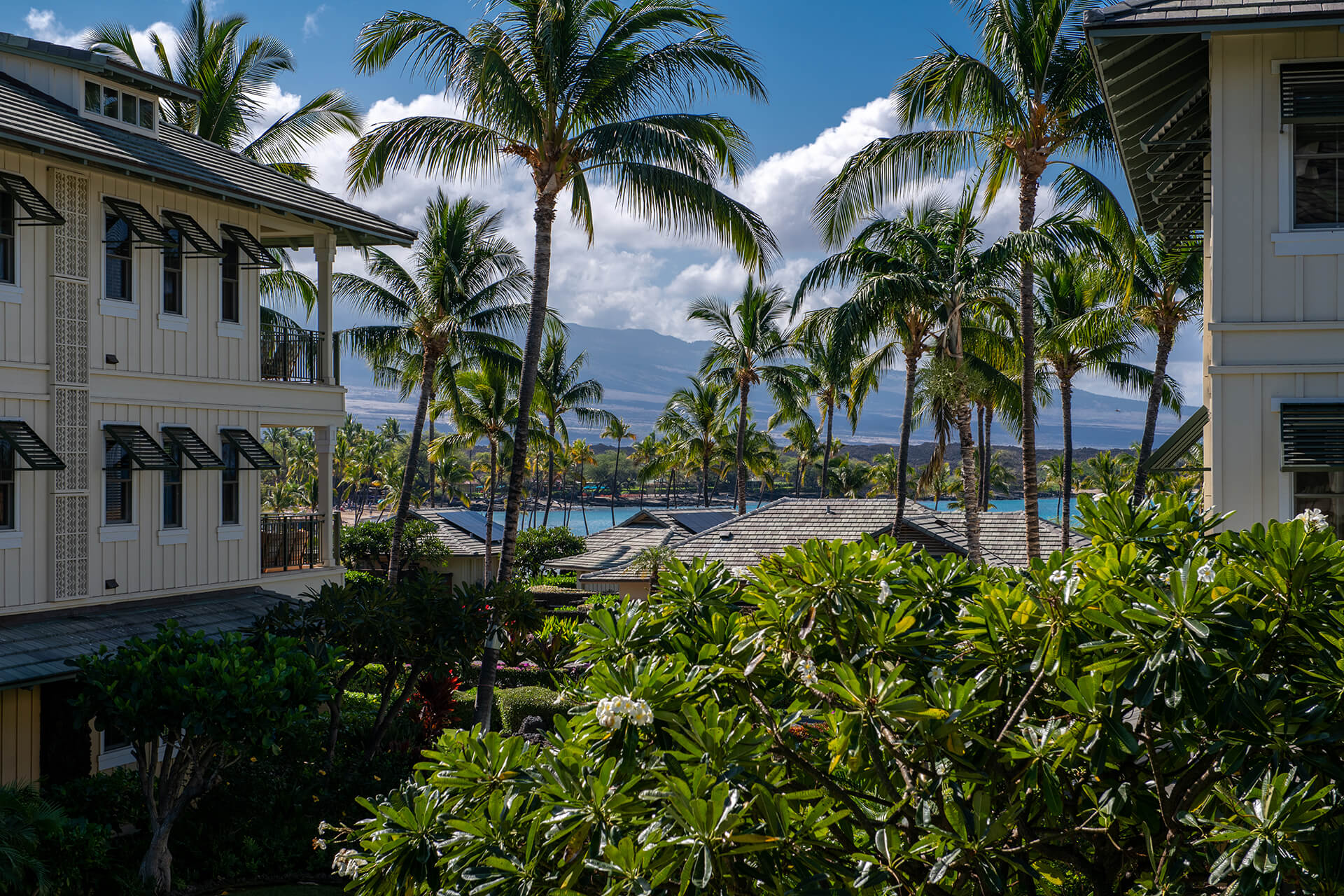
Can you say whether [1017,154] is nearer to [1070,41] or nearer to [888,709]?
[1070,41]

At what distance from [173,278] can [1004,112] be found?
1411cm

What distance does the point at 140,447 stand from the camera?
1553 centimetres

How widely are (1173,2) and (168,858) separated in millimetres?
13311

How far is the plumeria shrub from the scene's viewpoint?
425cm

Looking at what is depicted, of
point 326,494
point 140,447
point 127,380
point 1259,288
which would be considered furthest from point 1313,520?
point 326,494

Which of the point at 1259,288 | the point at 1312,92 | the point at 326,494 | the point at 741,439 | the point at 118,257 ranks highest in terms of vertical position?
the point at 1312,92

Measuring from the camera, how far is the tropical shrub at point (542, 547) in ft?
153

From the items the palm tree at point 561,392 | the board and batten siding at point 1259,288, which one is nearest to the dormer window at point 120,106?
the board and batten siding at point 1259,288

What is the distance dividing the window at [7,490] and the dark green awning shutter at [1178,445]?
14.0 metres

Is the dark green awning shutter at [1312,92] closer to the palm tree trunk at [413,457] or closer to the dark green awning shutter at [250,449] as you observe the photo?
the dark green awning shutter at [250,449]

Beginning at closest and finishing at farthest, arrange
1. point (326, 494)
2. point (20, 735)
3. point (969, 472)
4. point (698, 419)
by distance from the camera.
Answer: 1. point (20, 735)
2. point (326, 494)
3. point (969, 472)
4. point (698, 419)

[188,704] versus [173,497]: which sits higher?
[173,497]

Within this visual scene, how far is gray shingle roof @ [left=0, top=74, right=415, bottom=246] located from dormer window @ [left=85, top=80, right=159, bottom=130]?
31 centimetres

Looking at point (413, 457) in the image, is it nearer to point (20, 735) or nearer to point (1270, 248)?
point (20, 735)
